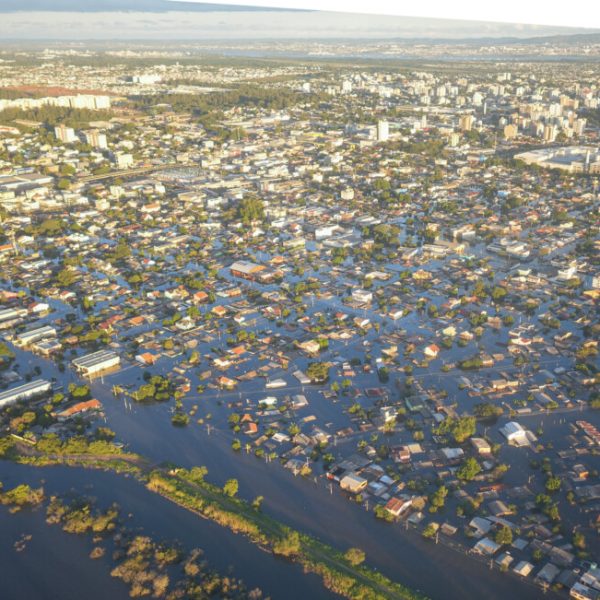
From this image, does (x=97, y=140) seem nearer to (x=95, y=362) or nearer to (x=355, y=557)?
(x=95, y=362)

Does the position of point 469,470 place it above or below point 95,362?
below

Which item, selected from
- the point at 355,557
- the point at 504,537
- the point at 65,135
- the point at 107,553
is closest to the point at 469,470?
the point at 504,537

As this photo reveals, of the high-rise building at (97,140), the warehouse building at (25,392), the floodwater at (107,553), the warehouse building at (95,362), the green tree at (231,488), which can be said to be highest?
the high-rise building at (97,140)

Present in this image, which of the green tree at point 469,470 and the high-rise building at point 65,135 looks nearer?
the green tree at point 469,470

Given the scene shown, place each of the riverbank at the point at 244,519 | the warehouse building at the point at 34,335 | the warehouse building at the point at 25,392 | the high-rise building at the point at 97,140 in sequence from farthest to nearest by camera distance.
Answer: the high-rise building at the point at 97,140, the warehouse building at the point at 34,335, the warehouse building at the point at 25,392, the riverbank at the point at 244,519

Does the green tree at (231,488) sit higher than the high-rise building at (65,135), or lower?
lower

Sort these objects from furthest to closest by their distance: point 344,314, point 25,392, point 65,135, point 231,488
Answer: point 65,135
point 344,314
point 25,392
point 231,488

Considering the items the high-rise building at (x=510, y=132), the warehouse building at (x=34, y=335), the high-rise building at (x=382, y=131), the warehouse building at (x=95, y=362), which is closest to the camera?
the warehouse building at (x=95, y=362)

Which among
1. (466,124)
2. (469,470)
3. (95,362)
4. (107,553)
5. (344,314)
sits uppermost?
(466,124)

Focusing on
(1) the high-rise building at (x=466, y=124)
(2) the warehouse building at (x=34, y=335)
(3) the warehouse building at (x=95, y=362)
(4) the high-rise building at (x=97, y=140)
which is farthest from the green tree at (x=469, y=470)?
(1) the high-rise building at (x=466, y=124)

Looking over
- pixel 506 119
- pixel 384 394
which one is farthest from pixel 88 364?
pixel 506 119

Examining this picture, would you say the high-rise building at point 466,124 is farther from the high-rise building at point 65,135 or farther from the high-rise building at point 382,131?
the high-rise building at point 65,135
